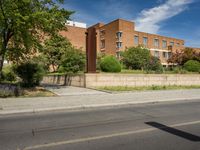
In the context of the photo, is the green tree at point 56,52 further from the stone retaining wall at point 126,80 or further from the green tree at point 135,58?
the stone retaining wall at point 126,80

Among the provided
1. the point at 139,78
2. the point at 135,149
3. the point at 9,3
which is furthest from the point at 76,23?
the point at 135,149

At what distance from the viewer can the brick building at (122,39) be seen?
56.2 m

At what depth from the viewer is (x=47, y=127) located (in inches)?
265

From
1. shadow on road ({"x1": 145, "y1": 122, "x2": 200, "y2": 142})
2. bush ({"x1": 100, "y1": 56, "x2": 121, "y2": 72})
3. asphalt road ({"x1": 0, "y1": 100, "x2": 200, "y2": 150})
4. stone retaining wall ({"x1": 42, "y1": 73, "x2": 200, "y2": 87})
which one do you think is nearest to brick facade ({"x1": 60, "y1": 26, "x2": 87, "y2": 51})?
stone retaining wall ({"x1": 42, "y1": 73, "x2": 200, "y2": 87})

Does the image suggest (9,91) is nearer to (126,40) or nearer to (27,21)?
(27,21)

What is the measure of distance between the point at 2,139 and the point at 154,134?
391 centimetres

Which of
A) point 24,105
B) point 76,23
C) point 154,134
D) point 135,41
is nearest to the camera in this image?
point 154,134

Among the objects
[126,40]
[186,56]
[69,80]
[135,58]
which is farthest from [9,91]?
[126,40]

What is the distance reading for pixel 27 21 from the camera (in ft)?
40.8

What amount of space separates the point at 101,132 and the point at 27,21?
345 inches

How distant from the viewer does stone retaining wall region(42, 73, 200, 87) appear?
62.7 feet

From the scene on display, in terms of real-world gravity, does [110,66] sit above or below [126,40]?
below

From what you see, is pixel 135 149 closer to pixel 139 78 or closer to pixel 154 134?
pixel 154 134

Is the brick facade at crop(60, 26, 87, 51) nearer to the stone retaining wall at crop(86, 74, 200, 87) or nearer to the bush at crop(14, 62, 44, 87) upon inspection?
the stone retaining wall at crop(86, 74, 200, 87)
